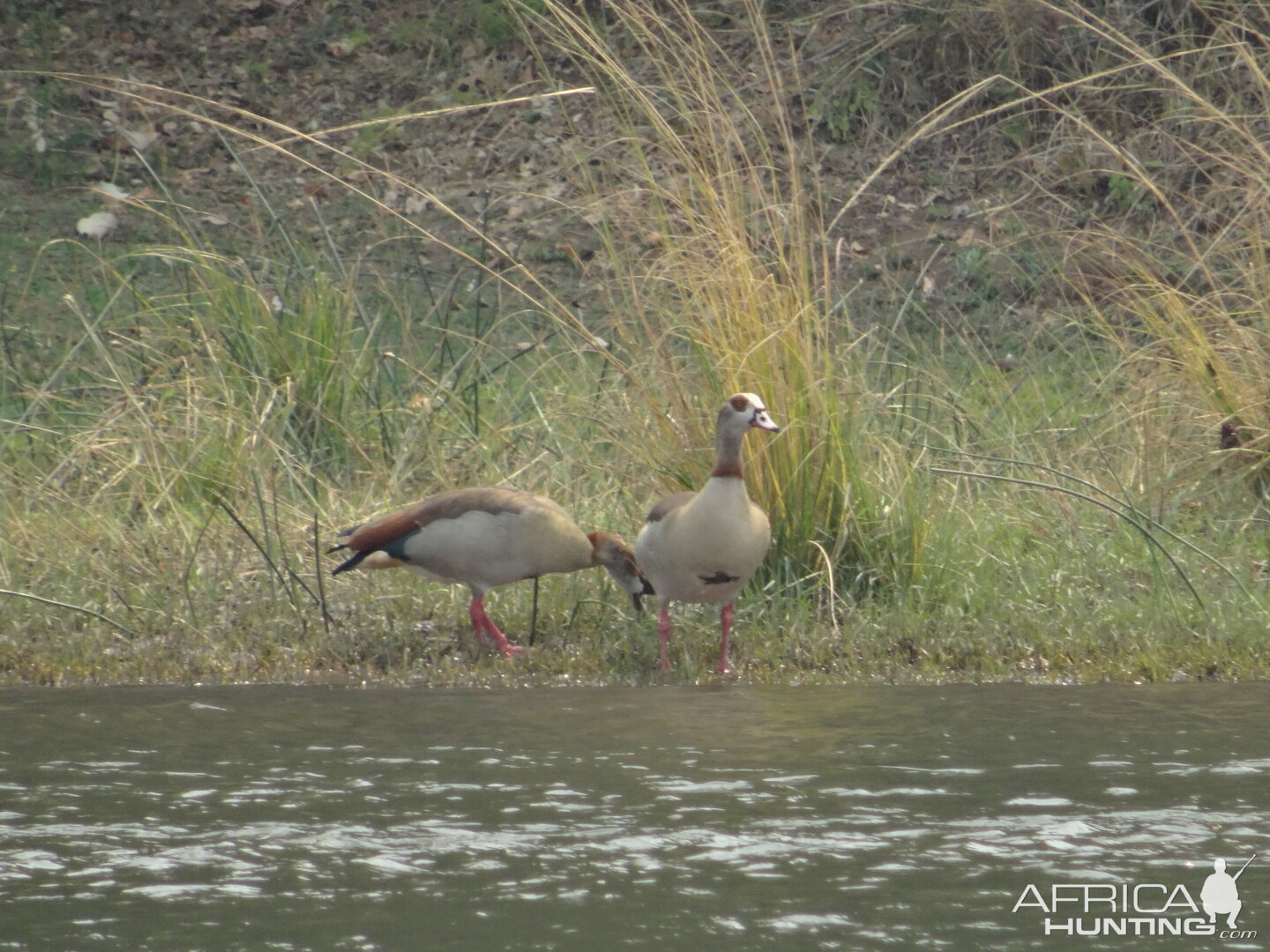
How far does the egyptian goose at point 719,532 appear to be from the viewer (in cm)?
584

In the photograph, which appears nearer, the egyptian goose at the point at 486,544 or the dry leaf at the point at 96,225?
the egyptian goose at the point at 486,544

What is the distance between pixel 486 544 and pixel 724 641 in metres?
0.84

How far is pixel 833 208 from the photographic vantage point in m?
12.6

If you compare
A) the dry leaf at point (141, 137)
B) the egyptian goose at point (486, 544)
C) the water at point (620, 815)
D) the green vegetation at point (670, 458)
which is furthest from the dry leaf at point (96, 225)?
the water at point (620, 815)

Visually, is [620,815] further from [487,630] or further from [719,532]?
[487,630]

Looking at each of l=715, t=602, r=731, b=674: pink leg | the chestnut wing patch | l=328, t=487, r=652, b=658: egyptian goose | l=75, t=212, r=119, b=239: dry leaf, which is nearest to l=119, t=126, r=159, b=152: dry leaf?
l=75, t=212, r=119, b=239: dry leaf

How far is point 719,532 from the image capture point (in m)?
5.82

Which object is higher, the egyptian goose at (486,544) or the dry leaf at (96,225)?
the dry leaf at (96,225)

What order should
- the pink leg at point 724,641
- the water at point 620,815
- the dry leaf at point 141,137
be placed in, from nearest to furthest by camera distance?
the water at point 620,815 → the pink leg at point 724,641 → the dry leaf at point 141,137

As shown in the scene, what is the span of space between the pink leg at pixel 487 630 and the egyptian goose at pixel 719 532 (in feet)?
1.76

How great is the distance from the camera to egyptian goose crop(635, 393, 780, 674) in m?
5.84

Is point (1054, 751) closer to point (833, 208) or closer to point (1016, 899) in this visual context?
point (1016, 899)

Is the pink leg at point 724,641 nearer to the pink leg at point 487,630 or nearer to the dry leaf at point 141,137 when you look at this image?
the pink leg at point 487,630

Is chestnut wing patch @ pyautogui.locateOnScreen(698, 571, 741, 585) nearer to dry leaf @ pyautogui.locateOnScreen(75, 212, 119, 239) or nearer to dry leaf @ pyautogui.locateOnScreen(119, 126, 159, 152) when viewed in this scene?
dry leaf @ pyautogui.locateOnScreen(75, 212, 119, 239)
